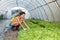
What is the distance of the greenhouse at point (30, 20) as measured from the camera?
10.6 m

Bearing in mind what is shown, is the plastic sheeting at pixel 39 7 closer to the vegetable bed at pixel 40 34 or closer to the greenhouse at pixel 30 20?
the greenhouse at pixel 30 20

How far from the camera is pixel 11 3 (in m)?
23.6

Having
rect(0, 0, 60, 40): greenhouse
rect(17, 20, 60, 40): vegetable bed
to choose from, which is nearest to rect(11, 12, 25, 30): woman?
rect(0, 0, 60, 40): greenhouse

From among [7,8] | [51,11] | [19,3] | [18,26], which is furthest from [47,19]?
[7,8]

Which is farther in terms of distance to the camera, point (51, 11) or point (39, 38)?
point (51, 11)

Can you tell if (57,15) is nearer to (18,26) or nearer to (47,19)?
(47,19)

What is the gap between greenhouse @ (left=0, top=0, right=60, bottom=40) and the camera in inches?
416

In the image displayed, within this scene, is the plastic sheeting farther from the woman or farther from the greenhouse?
the woman

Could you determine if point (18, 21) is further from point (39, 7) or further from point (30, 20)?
point (30, 20)

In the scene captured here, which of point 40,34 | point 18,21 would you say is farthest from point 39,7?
point 40,34

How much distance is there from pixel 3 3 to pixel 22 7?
251 cm

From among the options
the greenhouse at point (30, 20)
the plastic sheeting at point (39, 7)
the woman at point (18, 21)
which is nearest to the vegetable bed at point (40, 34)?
the greenhouse at point (30, 20)

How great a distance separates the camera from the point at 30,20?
65.4 feet

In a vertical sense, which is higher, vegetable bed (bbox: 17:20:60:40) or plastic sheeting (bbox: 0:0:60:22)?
plastic sheeting (bbox: 0:0:60:22)
